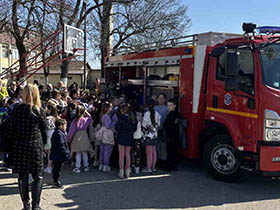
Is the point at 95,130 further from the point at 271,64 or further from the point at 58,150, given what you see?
the point at 271,64

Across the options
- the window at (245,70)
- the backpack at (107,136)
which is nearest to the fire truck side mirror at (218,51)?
the window at (245,70)

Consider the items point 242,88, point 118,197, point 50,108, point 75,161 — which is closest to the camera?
point 118,197

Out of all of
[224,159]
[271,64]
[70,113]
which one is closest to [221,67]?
[271,64]

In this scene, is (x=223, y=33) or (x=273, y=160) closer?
(x=273, y=160)

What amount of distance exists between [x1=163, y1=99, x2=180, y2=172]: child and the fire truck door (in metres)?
0.88

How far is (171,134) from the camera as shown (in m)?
7.09

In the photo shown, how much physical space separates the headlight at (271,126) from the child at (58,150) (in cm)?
350

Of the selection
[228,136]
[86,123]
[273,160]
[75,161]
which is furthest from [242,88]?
[75,161]

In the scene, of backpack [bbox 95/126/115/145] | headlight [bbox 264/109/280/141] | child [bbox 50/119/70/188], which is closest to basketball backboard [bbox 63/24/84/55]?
backpack [bbox 95/126/115/145]

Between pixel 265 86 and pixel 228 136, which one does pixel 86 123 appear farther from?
pixel 265 86

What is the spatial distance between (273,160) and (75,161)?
4.29 meters

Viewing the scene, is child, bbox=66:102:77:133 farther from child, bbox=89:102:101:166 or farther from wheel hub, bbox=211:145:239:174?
wheel hub, bbox=211:145:239:174

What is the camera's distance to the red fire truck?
5531 mm

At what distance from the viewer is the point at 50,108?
21.3ft
